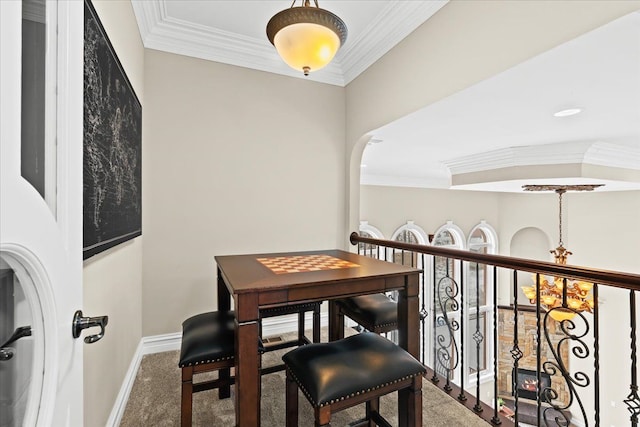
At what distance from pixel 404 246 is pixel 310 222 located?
1177 millimetres

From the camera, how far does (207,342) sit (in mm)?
1511

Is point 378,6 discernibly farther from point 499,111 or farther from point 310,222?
point 310,222

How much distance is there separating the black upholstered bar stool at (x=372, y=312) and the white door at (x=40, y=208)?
4.61ft

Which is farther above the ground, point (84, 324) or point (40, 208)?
→ point (40, 208)

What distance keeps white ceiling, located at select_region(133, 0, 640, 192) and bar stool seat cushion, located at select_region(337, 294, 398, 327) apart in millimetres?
1503

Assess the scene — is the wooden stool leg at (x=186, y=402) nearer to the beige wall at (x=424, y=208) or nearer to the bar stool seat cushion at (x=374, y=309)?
the bar stool seat cushion at (x=374, y=309)

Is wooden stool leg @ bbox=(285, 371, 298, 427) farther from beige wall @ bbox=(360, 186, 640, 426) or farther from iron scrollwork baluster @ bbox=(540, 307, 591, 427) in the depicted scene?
beige wall @ bbox=(360, 186, 640, 426)

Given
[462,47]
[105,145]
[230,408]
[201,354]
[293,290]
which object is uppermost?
[462,47]

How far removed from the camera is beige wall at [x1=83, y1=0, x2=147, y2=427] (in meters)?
1.34

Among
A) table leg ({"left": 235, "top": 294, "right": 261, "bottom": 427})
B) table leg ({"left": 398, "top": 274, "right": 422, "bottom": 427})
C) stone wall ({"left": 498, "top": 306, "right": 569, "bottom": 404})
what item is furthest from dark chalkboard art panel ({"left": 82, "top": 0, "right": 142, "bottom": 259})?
stone wall ({"left": 498, "top": 306, "right": 569, "bottom": 404})

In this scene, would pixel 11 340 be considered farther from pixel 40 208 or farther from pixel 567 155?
pixel 567 155

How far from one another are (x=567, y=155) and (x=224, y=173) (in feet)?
13.8

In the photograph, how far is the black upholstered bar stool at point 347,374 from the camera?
44.7 inches

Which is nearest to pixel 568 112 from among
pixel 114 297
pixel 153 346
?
pixel 114 297
